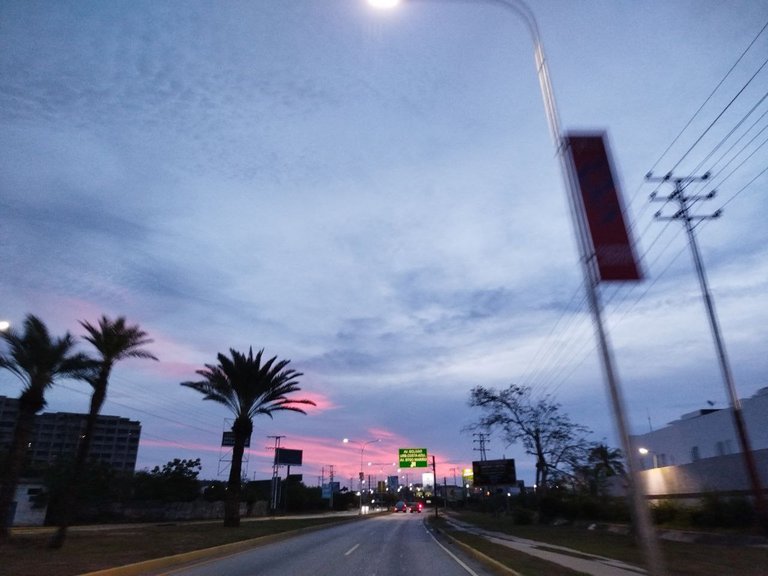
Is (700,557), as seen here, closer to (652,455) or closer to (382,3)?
(382,3)

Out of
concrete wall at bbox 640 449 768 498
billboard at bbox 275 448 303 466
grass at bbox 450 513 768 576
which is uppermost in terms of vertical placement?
billboard at bbox 275 448 303 466

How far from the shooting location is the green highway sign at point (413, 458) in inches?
2491

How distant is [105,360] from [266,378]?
14248 mm

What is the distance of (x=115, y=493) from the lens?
4816 cm

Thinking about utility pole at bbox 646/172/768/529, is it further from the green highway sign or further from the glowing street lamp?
the green highway sign

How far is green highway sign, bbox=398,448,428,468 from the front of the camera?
208 feet

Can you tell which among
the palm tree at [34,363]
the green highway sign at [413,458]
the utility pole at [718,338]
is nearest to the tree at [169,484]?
the green highway sign at [413,458]

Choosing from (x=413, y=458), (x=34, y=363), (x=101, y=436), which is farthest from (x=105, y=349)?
(x=101, y=436)

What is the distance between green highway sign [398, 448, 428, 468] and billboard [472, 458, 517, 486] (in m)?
6.60

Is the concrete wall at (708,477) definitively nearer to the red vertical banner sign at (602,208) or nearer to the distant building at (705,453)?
the distant building at (705,453)

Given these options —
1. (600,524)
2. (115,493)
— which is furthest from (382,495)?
(600,524)

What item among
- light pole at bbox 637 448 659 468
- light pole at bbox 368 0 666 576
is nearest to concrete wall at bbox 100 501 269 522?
light pole at bbox 637 448 659 468

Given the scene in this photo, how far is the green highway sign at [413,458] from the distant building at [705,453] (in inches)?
998

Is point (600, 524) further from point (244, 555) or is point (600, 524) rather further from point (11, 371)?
point (11, 371)
